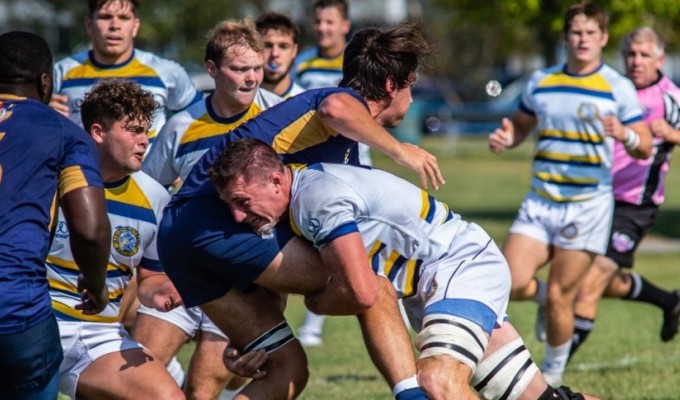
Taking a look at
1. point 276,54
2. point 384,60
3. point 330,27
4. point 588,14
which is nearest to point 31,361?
point 384,60

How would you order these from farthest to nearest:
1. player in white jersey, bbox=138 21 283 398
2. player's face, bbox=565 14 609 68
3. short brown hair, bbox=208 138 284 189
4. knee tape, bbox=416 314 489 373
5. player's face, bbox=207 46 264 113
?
1. player's face, bbox=565 14 609 68
2. player's face, bbox=207 46 264 113
3. player in white jersey, bbox=138 21 283 398
4. knee tape, bbox=416 314 489 373
5. short brown hair, bbox=208 138 284 189

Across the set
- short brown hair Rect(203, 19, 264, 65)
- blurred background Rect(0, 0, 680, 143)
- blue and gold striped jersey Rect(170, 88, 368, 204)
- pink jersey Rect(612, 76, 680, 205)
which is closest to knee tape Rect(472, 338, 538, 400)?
blue and gold striped jersey Rect(170, 88, 368, 204)

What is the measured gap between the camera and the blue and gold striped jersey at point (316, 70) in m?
10.1

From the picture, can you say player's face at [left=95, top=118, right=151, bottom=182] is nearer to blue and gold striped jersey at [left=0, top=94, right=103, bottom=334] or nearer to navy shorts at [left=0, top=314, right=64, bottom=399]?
Result: blue and gold striped jersey at [left=0, top=94, right=103, bottom=334]

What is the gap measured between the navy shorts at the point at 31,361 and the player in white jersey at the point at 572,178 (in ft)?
13.8

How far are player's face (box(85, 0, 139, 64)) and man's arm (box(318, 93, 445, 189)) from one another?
126 inches

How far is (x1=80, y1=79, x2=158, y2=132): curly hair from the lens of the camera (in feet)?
18.6

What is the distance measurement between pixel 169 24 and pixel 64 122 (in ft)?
109

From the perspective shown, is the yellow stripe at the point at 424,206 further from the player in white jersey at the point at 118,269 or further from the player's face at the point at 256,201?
the player in white jersey at the point at 118,269

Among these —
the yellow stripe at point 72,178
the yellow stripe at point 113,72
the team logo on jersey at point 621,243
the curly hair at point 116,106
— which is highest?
the yellow stripe at point 72,178

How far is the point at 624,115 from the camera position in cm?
823

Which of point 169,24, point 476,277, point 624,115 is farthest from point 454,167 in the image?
point 476,277

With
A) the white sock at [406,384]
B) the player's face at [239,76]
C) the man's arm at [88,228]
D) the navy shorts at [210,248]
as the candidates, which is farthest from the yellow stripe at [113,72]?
the white sock at [406,384]

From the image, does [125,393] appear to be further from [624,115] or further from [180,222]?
[624,115]
